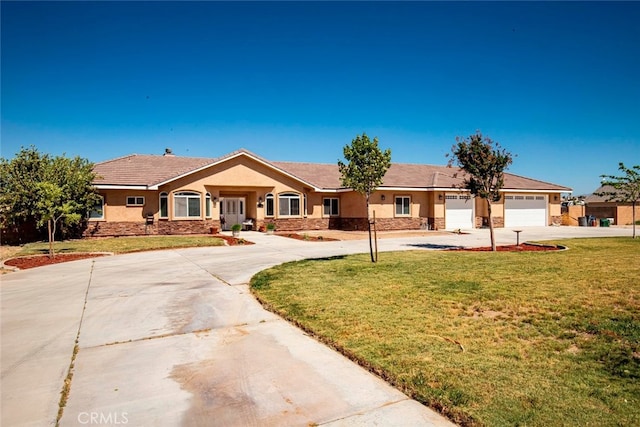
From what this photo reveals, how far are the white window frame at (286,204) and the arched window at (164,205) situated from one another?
24.2ft

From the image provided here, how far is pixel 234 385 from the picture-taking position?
434 centimetres

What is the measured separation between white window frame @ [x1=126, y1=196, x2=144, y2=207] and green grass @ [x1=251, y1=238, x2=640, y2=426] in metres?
16.9

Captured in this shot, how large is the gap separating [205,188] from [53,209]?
36.1ft

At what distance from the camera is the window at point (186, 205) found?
82.1 feet

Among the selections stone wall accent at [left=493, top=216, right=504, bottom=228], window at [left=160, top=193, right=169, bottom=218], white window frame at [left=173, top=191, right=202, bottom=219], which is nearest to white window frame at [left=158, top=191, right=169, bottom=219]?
window at [left=160, top=193, right=169, bottom=218]

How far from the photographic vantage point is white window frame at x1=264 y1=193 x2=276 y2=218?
2761cm

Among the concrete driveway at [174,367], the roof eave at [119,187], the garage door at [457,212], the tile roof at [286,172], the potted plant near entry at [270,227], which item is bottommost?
the concrete driveway at [174,367]

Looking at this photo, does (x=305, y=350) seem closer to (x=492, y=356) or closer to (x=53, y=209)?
(x=492, y=356)

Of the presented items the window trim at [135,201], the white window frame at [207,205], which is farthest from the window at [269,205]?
the window trim at [135,201]

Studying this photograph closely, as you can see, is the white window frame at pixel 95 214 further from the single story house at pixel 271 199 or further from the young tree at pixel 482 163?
the young tree at pixel 482 163

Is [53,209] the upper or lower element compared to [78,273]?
upper

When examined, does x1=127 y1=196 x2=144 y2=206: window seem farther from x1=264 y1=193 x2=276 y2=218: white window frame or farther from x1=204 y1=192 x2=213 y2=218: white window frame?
x1=264 y1=193 x2=276 y2=218: white window frame

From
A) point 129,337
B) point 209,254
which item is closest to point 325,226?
point 209,254

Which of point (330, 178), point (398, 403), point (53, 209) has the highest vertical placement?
point (330, 178)
